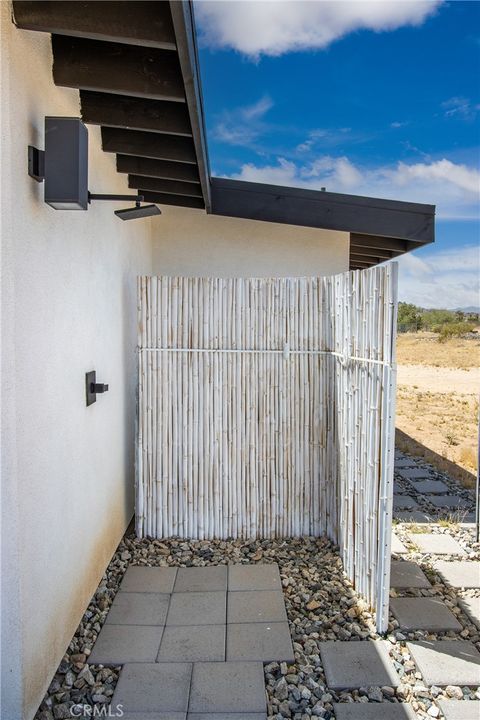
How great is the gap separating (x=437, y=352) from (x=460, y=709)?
82.8 feet

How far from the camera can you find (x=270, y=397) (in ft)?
14.2

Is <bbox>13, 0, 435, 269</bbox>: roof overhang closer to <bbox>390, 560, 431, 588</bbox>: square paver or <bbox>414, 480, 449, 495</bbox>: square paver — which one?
<bbox>414, 480, 449, 495</bbox>: square paver

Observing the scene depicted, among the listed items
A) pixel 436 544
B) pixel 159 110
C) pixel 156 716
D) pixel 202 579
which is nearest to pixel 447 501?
pixel 436 544

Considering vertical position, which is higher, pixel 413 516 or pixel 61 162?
pixel 61 162

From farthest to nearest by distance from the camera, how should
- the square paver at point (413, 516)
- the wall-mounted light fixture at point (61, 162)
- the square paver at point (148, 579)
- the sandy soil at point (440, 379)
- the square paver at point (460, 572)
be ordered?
the sandy soil at point (440, 379) → the square paver at point (413, 516) → the square paver at point (460, 572) → the square paver at point (148, 579) → the wall-mounted light fixture at point (61, 162)

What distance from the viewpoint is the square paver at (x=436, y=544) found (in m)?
4.15

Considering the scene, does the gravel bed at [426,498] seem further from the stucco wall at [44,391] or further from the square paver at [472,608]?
the stucco wall at [44,391]

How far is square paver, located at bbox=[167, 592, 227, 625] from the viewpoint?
10.3 feet

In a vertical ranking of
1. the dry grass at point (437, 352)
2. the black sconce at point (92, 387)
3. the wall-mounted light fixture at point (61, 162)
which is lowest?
the dry grass at point (437, 352)

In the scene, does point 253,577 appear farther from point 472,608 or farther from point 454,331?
point 454,331

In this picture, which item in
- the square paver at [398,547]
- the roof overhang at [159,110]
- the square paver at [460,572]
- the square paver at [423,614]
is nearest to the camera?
the roof overhang at [159,110]

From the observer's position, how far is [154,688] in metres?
2.52

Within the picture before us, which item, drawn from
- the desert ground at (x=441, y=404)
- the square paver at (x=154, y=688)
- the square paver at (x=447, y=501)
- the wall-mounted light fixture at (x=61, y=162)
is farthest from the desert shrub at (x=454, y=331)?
the wall-mounted light fixture at (x=61, y=162)

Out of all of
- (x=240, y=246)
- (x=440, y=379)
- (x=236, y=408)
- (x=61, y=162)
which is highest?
(x=240, y=246)
